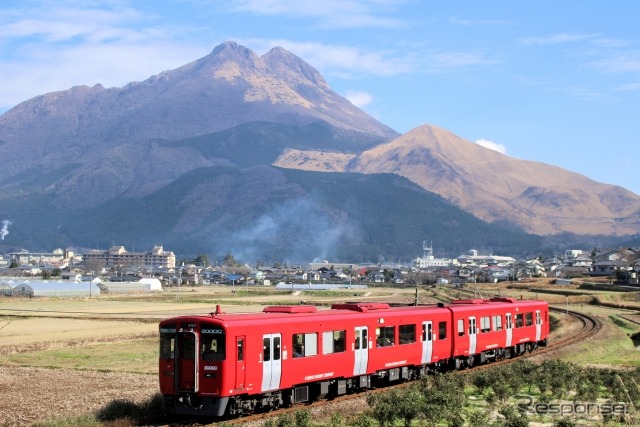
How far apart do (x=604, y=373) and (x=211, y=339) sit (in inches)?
574

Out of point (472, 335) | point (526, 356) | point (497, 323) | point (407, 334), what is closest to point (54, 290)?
point (526, 356)

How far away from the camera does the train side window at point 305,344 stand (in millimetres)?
26062

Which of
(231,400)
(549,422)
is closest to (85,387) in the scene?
(231,400)

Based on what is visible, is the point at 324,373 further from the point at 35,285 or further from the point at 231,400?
the point at 35,285

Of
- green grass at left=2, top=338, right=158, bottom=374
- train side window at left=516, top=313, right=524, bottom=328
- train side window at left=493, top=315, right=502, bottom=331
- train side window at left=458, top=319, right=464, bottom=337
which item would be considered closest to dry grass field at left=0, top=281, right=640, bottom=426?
green grass at left=2, top=338, right=158, bottom=374

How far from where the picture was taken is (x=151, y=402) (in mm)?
26500

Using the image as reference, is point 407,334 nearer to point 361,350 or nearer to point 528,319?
point 361,350

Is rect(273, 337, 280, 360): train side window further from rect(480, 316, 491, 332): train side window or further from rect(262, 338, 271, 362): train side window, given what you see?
rect(480, 316, 491, 332): train side window

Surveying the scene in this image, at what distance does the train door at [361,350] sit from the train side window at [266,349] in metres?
4.59

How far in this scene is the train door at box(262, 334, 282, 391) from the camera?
978 inches

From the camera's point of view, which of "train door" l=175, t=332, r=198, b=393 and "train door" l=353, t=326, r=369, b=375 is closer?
"train door" l=175, t=332, r=198, b=393

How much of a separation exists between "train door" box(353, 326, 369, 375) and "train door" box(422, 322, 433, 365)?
4.26 meters

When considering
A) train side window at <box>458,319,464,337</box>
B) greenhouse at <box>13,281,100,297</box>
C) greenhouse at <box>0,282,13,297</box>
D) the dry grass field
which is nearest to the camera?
the dry grass field

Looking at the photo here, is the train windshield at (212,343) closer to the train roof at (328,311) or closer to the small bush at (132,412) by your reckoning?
the train roof at (328,311)
